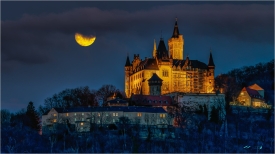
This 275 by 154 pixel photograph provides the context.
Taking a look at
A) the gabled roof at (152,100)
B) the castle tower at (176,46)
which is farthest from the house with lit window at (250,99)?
the castle tower at (176,46)

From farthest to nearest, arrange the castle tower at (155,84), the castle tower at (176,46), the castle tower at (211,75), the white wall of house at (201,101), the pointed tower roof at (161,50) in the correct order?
1. the castle tower at (176,46)
2. the pointed tower roof at (161,50)
3. the castle tower at (211,75)
4. the castle tower at (155,84)
5. the white wall of house at (201,101)

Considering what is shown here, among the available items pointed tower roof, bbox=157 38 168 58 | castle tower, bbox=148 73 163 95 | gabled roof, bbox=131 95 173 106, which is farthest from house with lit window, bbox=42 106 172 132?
pointed tower roof, bbox=157 38 168 58

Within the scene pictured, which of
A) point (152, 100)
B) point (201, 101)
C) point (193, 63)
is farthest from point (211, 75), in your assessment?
point (152, 100)

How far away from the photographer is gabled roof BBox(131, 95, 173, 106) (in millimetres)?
70062

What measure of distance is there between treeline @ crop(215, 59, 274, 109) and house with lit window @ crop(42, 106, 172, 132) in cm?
1147

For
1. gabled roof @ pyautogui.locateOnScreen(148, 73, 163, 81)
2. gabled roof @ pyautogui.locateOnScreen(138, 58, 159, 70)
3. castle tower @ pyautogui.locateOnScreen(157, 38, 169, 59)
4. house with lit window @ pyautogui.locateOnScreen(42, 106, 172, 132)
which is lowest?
house with lit window @ pyautogui.locateOnScreen(42, 106, 172, 132)

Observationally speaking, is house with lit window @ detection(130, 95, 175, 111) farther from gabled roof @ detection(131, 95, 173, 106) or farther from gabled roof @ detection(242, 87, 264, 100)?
gabled roof @ detection(242, 87, 264, 100)

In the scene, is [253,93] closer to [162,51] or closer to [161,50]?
[162,51]

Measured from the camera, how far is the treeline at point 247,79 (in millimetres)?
80144

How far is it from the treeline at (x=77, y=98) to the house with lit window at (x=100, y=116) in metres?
7.12

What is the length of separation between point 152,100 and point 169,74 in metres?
9.76

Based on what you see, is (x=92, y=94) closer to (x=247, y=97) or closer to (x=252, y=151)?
(x=247, y=97)

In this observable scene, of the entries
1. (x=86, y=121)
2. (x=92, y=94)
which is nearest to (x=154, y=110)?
(x=86, y=121)

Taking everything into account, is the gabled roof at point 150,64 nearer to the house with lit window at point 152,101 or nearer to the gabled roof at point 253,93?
the house with lit window at point 152,101
